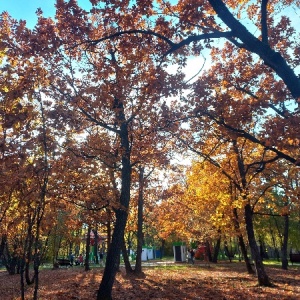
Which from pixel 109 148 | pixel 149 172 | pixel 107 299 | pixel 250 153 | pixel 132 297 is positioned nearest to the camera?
pixel 107 299

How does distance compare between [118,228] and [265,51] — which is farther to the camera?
[118,228]

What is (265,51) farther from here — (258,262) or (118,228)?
(258,262)

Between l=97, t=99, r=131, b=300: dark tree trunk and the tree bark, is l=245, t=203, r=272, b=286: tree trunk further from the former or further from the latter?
the tree bark

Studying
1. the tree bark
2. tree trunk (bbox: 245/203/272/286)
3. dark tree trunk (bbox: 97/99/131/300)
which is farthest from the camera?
tree trunk (bbox: 245/203/272/286)

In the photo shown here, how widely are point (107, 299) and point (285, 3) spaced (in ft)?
32.7

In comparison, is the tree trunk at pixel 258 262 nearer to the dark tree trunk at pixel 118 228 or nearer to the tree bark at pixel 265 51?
the dark tree trunk at pixel 118 228

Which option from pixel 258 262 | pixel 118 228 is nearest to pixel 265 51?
pixel 118 228

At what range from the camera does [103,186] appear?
449 inches

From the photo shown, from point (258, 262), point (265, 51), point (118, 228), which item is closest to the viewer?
point (265, 51)

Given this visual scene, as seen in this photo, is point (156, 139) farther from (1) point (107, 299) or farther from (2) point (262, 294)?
(2) point (262, 294)

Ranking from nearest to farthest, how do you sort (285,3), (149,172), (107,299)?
(285,3)
(107,299)
(149,172)

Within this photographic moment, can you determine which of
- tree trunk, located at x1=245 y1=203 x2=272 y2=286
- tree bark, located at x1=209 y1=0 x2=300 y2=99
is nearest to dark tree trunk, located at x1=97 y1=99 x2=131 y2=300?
tree bark, located at x1=209 y1=0 x2=300 y2=99

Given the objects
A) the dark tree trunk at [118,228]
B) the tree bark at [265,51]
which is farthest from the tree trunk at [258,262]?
the tree bark at [265,51]

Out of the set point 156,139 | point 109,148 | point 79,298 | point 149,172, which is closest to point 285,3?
point 156,139
